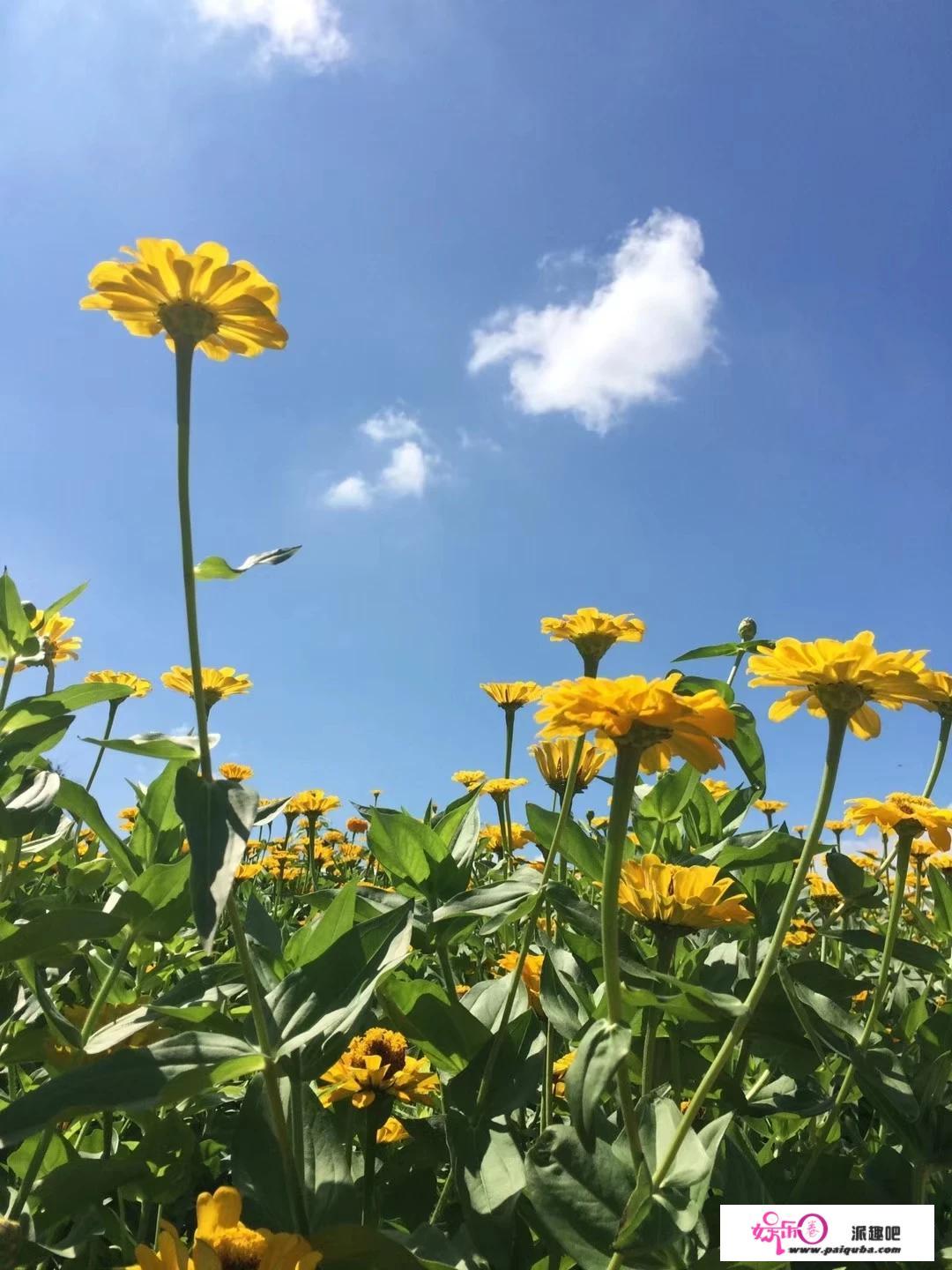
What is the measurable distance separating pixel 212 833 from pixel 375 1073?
0.72 meters

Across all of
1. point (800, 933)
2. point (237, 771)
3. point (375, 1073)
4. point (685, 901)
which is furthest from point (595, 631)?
point (237, 771)

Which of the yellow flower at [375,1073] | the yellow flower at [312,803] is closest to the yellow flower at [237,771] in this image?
the yellow flower at [312,803]

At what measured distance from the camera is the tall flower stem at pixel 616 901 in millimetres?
1078

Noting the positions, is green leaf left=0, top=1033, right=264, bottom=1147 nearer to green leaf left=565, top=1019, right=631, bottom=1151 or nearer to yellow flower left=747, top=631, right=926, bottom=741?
green leaf left=565, top=1019, right=631, bottom=1151

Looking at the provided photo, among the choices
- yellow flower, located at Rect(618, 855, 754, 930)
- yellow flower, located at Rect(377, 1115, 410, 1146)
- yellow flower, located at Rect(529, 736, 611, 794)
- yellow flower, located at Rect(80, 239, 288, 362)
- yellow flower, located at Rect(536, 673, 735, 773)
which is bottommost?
yellow flower, located at Rect(377, 1115, 410, 1146)

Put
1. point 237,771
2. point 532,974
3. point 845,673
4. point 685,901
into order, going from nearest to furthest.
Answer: point 845,673 < point 685,901 < point 532,974 < point 237,771

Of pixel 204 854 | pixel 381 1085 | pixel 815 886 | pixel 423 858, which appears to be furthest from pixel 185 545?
pixel 815 886

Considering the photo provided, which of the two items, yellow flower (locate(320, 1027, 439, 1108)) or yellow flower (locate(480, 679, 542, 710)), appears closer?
yellow flower (locate(320, 1027, 439, 1108))

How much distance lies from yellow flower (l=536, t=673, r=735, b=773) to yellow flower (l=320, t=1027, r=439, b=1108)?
736 mm

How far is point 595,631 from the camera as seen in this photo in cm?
178

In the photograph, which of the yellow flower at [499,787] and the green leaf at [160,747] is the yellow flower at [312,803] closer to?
the yellow flower at [499,787]

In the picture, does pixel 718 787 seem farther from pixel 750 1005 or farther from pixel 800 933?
pixel 750 1005

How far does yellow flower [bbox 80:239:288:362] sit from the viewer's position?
1321mm

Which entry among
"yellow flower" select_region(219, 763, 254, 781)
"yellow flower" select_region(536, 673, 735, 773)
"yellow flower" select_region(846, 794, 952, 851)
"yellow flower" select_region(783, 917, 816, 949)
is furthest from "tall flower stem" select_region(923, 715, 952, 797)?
"yellow flower" select_region(219, 763, 254, 781)
